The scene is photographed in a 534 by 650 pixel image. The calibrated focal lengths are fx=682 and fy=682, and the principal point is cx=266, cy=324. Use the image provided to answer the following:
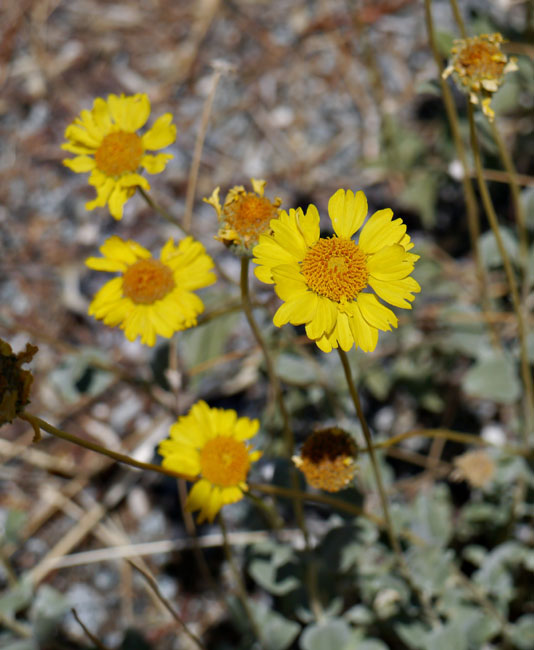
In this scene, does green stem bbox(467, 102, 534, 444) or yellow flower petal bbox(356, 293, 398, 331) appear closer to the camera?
yellow flower petal bbox(356, 293, 398, 331)

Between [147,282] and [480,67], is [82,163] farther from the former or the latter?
[480,67]

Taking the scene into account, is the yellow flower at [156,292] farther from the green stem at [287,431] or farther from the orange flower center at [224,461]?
the orange flower center at [224,461]

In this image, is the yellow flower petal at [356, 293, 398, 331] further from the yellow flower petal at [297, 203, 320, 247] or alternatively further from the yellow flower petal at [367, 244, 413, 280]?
the yellow flower petal at [297, 203, 320, 247]

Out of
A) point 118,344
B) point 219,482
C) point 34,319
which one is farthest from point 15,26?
point 219,482

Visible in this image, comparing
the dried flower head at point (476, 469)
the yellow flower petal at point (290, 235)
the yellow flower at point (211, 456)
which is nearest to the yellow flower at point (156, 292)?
the yellow flower at point (211, 456)

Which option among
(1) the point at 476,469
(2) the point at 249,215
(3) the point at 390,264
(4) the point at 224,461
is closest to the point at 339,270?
(3) the point at 390,264

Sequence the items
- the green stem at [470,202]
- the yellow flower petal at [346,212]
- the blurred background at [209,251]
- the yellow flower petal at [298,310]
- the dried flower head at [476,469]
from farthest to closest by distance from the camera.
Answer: the blurred background at [209,251]
the dried flower head at [476,469]
the green stem at [470,202]
the yellow flower petal at [346,212]
the yellow flower petal at [298,310]

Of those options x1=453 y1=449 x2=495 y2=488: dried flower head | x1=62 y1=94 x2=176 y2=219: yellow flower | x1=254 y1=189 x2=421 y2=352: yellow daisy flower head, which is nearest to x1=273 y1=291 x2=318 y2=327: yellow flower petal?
x1=254 y1=189 x2=421 y2=352: yellow daisy flower head
